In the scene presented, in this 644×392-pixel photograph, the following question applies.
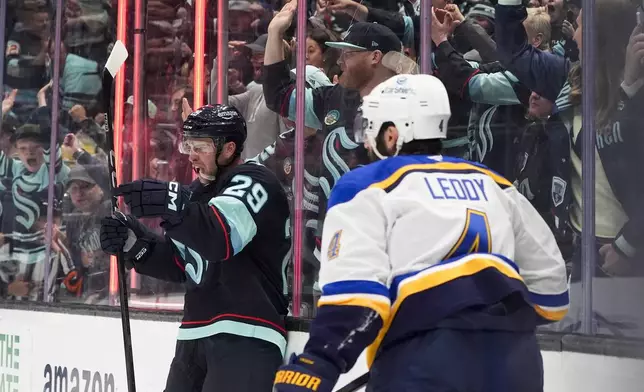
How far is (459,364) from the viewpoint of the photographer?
2.03 m

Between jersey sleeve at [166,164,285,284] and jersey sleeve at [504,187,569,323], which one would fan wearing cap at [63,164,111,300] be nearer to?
jersey sleeve at [166,164,285,284]

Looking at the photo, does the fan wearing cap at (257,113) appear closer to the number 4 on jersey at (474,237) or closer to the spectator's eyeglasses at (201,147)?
the spectator's eyeglasses at (201,147)

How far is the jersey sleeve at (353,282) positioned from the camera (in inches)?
80.0

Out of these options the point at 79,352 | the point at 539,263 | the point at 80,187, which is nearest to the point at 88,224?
the point at 80,187

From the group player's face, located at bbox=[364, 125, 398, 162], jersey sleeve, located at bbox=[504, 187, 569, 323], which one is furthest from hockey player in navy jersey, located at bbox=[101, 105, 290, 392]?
jersey sleeve, located at bbox=[504, 187, 569, 323]

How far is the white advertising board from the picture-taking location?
3848mm

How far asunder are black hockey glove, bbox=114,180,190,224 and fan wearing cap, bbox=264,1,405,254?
560 mm

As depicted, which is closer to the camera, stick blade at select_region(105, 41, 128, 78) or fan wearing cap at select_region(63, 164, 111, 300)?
stick blade at select_region(105, 41, 128, 78)

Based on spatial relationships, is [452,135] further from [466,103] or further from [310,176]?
[310,176]

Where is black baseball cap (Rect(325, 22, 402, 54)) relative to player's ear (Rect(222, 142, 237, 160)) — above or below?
above

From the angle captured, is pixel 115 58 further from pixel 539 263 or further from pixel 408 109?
pixel 539 263

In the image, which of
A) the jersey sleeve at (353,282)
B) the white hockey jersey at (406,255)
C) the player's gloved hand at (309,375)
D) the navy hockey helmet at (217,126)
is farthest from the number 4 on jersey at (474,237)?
the navy hockey helmet at (217,126)

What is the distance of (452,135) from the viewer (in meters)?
3.01

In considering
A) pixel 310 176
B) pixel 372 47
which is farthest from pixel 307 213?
pixel 372 47
